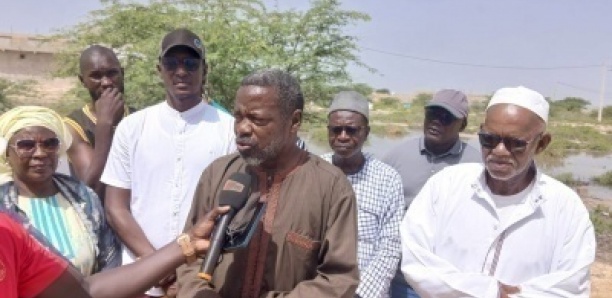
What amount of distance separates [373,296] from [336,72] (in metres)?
9.83

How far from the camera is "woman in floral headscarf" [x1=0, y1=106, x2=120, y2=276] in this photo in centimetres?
280

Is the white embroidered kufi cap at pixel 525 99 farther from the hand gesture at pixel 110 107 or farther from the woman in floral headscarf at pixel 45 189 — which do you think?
the hand gesture at pixel 110 107

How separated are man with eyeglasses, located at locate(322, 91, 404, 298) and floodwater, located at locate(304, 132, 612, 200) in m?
13.3

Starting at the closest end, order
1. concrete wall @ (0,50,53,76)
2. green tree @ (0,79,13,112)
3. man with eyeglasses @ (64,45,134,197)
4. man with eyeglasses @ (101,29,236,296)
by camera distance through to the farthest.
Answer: man with eyeglasses @ (101,29,236,296) < man with eyeglasses @ (64,45,134,197) < green tree @ (0,79,13,112) < concrete wall @ (0,50,53,76)

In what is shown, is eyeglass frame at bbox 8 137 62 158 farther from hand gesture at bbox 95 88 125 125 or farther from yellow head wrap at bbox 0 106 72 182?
hand gesture at bbox 95 88 125 125

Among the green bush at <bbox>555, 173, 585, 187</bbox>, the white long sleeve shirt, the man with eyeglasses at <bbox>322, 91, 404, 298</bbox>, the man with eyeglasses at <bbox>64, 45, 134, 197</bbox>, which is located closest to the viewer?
the white long sleeve shirt

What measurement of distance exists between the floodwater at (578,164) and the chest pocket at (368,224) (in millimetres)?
13451

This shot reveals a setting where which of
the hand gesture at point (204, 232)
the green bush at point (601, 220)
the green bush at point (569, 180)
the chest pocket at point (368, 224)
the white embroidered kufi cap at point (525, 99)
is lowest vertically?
the green bush at point (601, 220)

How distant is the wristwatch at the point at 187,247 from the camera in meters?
2.08

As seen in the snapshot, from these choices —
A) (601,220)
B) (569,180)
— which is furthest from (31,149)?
(569,180)

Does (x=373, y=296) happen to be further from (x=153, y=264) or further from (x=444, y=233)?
(x=153, y=264)

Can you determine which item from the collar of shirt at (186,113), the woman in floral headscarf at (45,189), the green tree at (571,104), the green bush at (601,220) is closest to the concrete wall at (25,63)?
the green bush at (601,220)

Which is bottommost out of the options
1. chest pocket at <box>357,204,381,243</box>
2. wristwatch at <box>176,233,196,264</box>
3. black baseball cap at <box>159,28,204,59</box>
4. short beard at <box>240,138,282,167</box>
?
chest pocket at <box>357,204,381,243</box>

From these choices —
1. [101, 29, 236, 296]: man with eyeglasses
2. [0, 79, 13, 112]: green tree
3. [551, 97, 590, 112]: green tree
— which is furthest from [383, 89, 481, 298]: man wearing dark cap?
[551, 97, 590, 112]: green tree
